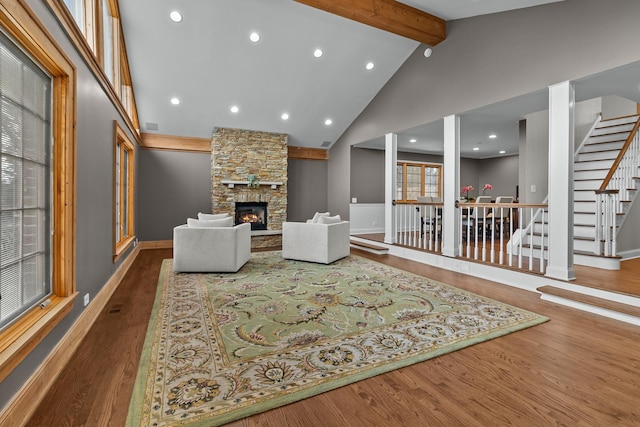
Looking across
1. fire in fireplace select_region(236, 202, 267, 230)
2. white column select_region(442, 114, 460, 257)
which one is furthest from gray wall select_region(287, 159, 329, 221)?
white column select_region(442, 114, 460, 257)

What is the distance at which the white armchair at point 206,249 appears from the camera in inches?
174

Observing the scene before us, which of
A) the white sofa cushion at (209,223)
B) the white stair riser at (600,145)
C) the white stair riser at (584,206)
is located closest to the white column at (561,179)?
the white stair riser at (584,206)

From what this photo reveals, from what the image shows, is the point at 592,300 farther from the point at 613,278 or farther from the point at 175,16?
the point at 175,16

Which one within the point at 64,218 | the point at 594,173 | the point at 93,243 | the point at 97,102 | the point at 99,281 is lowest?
the point at 99,281

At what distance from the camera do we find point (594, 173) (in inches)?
205

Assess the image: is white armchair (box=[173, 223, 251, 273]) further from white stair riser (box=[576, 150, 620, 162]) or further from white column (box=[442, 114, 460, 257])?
white stair riser (box=[576, 150, 620, 162])

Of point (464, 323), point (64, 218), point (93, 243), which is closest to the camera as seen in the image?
point (64, 218)

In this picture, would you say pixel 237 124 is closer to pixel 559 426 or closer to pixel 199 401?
pixel 199 401

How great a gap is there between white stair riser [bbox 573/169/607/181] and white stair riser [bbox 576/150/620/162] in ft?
0.85

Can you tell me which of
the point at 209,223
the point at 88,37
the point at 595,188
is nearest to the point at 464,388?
the point at 209,223

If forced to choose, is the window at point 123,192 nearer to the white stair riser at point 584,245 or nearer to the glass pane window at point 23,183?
the glass pane window at point 23,183

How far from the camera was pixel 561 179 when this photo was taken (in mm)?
3527

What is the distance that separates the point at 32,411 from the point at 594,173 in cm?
733

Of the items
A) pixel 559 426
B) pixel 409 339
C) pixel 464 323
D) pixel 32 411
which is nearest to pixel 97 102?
pixel 32 411
